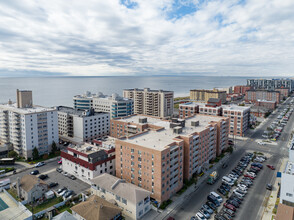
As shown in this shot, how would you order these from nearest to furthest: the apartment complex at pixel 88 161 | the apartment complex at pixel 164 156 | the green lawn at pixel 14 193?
1. the apartment complex at pixel 164 156
2. the green lawn at pixel 14 193
3. the apartment complex at pixel 88 161

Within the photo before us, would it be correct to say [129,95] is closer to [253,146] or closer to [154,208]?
[253,146]

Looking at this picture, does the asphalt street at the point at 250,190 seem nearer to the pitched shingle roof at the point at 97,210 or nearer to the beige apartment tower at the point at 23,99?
the pitched shingle roof at the point at 97,210

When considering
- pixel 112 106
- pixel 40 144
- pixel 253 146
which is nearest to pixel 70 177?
pixel 40 144

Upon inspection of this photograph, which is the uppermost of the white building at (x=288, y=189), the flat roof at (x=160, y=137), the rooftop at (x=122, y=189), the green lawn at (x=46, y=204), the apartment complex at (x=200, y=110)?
the apartment complex at (x=200, y=110)

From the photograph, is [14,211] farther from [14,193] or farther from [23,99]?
[23,99]

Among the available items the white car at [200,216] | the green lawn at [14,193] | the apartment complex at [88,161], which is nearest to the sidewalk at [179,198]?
the white car at [200,216]

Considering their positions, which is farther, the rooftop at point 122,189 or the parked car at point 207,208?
the parked car at point 207,208
